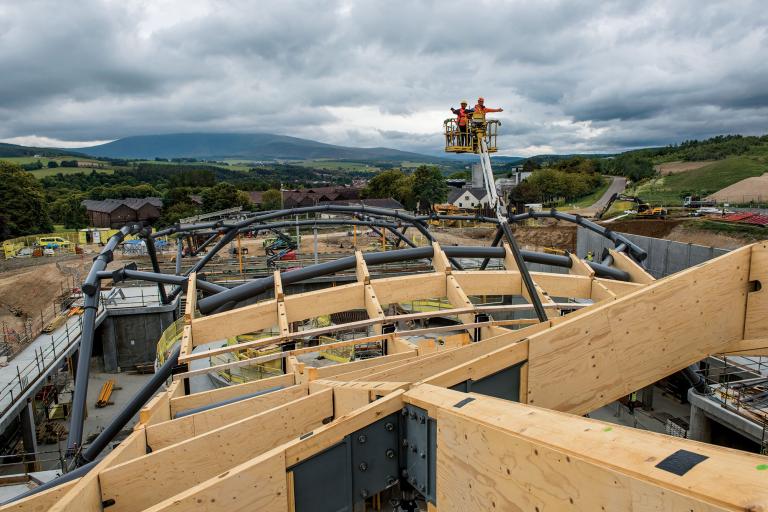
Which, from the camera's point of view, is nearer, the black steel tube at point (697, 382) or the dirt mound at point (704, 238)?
the black steel tube at point (697, 382)

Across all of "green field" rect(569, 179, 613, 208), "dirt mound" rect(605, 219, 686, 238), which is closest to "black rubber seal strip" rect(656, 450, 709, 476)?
"dirt mound" rect(605, 219, 686, 238)

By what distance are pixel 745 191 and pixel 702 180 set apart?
10576 mm

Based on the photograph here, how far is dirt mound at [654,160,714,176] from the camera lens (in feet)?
259

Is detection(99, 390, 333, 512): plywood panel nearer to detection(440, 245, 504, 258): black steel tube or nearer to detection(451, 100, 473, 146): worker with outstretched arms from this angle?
detection(451, 100, 473, 146): worker with outstretched arms

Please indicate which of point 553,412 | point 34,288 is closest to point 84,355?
point 553,412

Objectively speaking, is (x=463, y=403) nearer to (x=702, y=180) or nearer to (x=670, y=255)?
(x=670, y=255)

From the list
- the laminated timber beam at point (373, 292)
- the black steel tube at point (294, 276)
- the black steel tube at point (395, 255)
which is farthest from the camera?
the black steel tube at point (395, 255)

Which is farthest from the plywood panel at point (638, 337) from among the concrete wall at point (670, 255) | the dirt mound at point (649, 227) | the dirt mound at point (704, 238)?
the dirt mound at point (649, 227)

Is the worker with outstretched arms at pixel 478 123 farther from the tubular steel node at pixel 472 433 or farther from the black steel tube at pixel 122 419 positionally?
the black steel tube at pixel 122 419

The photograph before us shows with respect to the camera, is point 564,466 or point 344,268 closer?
point 564,466

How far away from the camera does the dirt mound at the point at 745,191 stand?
5281cm

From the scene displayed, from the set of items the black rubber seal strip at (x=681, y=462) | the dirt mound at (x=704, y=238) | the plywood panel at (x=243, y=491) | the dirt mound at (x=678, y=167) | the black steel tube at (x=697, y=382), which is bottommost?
the black steel tube at (x=697, y=382)

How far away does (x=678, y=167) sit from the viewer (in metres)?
83.4

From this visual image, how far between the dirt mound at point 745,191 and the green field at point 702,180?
2134 mm
